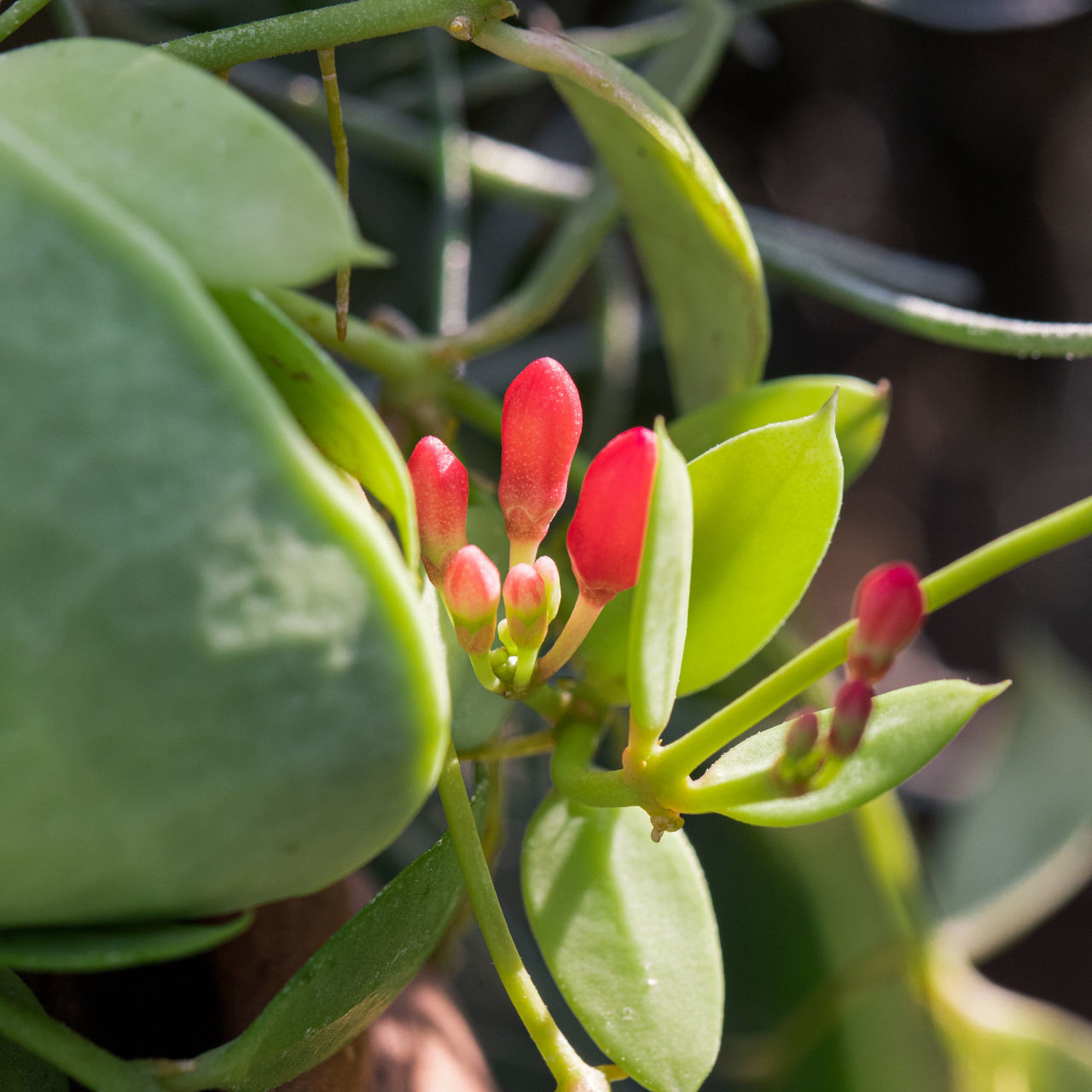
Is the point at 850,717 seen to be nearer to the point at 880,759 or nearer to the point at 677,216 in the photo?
the point at 880,759

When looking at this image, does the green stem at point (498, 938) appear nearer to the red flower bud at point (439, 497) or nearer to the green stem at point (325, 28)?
the red flower bud at point (439, 497)

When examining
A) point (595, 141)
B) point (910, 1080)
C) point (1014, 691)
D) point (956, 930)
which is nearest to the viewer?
point (595, 141)

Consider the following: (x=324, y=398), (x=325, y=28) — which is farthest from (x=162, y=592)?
(x=325, y=28)

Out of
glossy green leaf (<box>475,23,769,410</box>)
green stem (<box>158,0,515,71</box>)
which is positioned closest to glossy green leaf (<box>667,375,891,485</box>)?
glossy green leaf (<box>475,23,769,410</box>)

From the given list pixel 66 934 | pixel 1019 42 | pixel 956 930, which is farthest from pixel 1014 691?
pixel 66 934

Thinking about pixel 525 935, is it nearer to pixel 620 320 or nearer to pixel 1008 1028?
pixel 1008 1028

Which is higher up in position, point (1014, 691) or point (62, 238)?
point (62, 238)

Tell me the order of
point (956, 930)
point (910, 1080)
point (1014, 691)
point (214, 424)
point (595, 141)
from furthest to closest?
point (1014, 691) → point (956, 930) → point (910, 1080) → point (595, 141) → point (214, 424)
